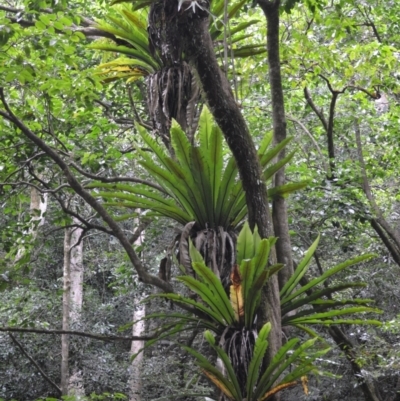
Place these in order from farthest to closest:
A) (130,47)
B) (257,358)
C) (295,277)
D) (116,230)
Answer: (130,47)
(116,230)
(295,277)
(257,358)

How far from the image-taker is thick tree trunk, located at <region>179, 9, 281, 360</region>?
174cm

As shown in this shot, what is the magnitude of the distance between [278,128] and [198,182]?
562mm

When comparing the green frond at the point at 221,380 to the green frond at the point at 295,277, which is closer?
the green frond at the point at 221,380

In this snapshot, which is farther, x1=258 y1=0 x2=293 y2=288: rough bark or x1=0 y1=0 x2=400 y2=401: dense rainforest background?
x1=258 y1=0 x2=293 y2=288: rough bark

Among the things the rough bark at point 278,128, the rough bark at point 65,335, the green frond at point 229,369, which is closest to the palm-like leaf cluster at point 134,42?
the rough bark at point 278,128

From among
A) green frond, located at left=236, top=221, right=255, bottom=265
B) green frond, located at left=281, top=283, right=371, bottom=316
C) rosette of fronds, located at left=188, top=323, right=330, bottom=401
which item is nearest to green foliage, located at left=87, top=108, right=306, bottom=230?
green frond, located at left=236, top=221, right=255, bottom=265

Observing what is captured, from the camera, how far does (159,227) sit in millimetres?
4730

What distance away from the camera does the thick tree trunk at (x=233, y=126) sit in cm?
174

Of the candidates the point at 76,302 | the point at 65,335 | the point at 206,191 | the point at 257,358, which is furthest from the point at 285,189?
the point at 76,302

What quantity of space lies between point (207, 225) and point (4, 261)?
180 cm

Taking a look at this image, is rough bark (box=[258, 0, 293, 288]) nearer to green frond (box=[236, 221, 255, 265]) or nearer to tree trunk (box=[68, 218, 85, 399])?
green frond (box=[236, 221, 255, 265])

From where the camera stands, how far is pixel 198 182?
2.02 m

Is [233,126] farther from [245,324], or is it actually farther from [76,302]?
[76,302]

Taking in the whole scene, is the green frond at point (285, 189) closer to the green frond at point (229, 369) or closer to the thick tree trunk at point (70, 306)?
the green frond at point (229, 369)
